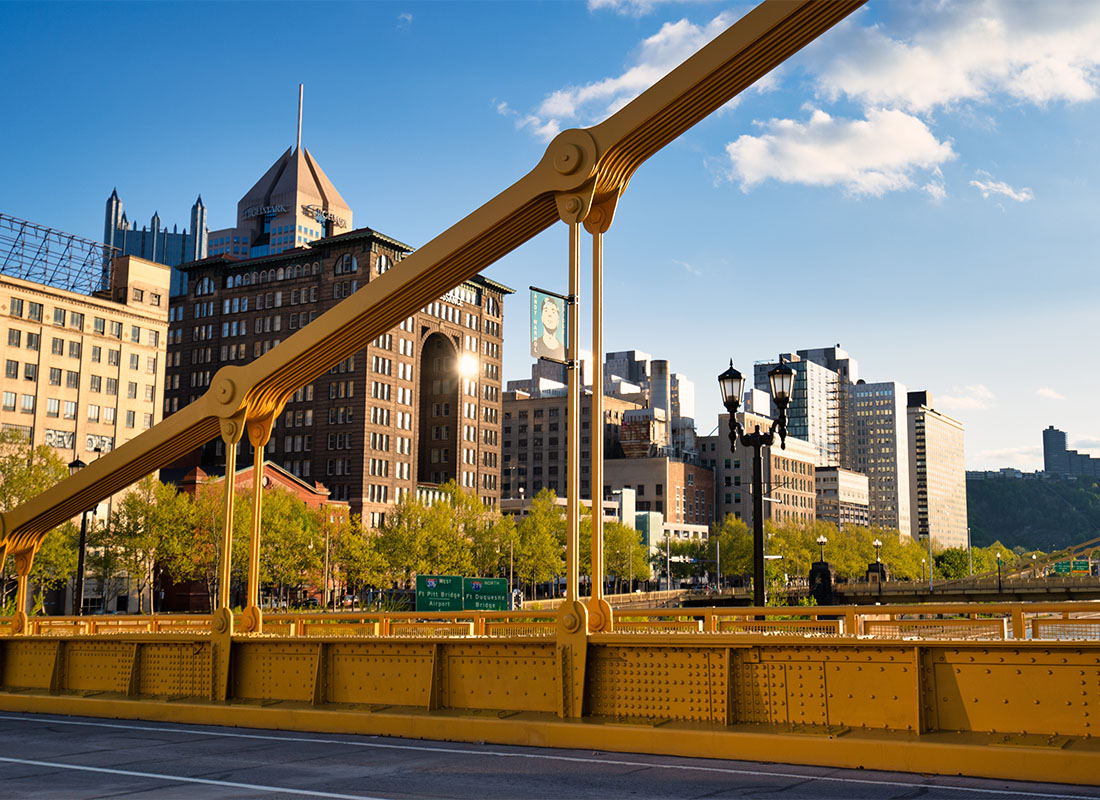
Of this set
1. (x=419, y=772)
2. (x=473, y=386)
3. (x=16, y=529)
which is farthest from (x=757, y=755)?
(x=473, y=386)

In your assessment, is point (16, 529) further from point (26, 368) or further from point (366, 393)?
point (366, 393)

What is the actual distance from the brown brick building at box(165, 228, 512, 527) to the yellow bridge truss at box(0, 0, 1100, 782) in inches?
4005

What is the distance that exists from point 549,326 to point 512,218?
1543mm

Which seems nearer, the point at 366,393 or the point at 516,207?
the point at 516,207

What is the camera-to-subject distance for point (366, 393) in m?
122

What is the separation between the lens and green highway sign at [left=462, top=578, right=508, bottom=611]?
151 feet

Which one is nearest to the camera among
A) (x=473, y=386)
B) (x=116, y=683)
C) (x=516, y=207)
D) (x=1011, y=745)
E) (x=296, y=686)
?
(x=1011, y=745)

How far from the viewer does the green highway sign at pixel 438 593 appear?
44.8 m

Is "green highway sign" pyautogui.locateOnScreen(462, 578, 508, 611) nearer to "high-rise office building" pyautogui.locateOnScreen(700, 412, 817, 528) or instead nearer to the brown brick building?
the brown brick building

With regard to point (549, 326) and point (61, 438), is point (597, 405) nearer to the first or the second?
point (549, 326)

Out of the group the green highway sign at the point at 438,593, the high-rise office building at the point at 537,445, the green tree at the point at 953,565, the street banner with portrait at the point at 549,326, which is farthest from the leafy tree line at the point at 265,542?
the green tree at the point at 953,565

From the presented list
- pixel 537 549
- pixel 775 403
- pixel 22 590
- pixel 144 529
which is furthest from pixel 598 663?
pixel 537 549

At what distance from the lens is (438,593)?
4522 cm

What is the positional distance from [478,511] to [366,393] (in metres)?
28.3
